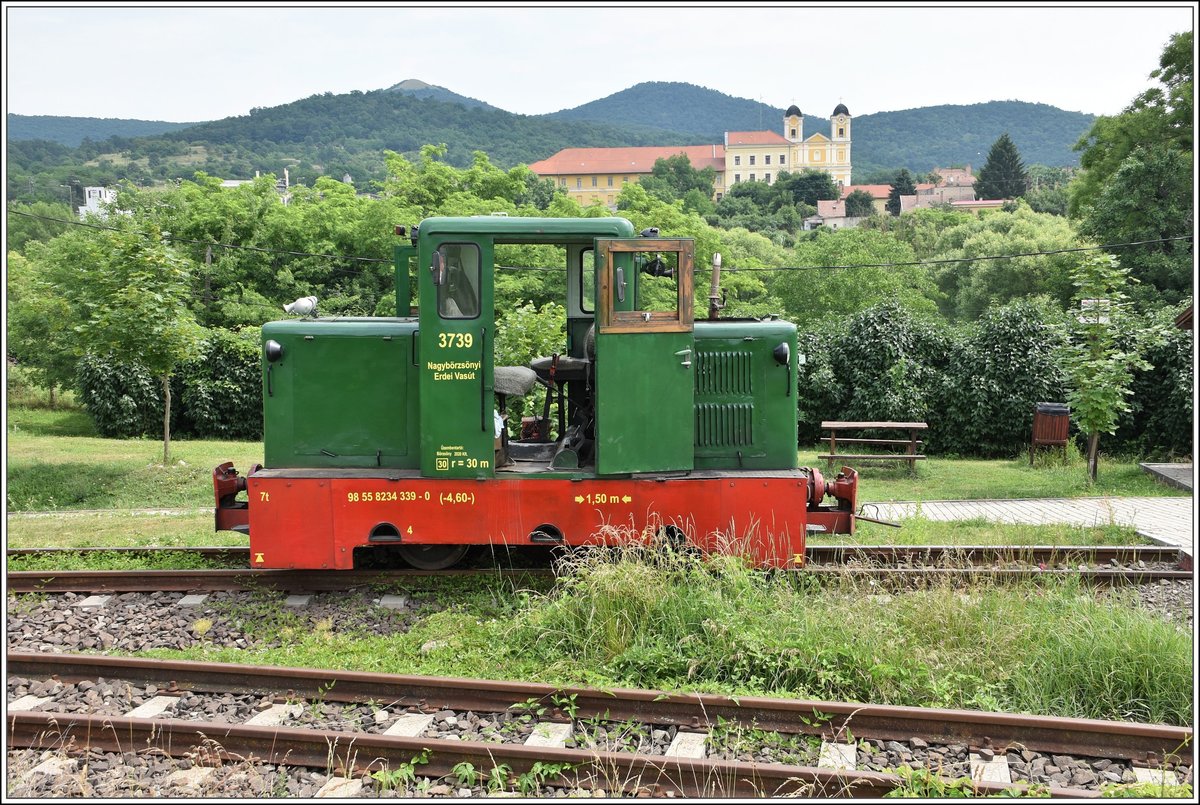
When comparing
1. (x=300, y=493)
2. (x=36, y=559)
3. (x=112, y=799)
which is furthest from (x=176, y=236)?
(x=112, y=799)

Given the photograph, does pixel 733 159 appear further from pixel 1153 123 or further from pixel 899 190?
pixel 1153 123

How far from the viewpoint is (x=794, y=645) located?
5918 millimetres

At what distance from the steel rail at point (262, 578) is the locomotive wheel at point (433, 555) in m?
0.08

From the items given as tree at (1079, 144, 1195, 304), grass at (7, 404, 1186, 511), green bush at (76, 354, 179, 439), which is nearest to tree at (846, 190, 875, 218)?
tree at (1079, 144, 1195, 304)

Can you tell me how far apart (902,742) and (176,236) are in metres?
30.6

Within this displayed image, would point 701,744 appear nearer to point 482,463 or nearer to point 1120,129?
point 482,463

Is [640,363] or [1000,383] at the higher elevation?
[640,363]

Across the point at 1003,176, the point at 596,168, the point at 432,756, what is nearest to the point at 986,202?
the point at 1003,176

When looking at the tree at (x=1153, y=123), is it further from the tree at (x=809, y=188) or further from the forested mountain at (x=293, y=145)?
the tree at (x=809, y=188)

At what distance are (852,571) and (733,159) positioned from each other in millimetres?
164657

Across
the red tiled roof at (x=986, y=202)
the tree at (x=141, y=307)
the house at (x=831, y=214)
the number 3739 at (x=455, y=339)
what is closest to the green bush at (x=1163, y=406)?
the number 3739 at (x=455, y=339)

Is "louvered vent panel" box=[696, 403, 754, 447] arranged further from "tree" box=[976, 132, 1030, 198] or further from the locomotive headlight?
"tree" box=[976, 132, 1030, 198]

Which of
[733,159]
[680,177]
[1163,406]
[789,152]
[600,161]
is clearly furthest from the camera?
[789,152]

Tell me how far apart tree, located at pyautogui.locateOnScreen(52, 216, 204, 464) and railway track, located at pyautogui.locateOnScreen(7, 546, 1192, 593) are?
6.14 m
